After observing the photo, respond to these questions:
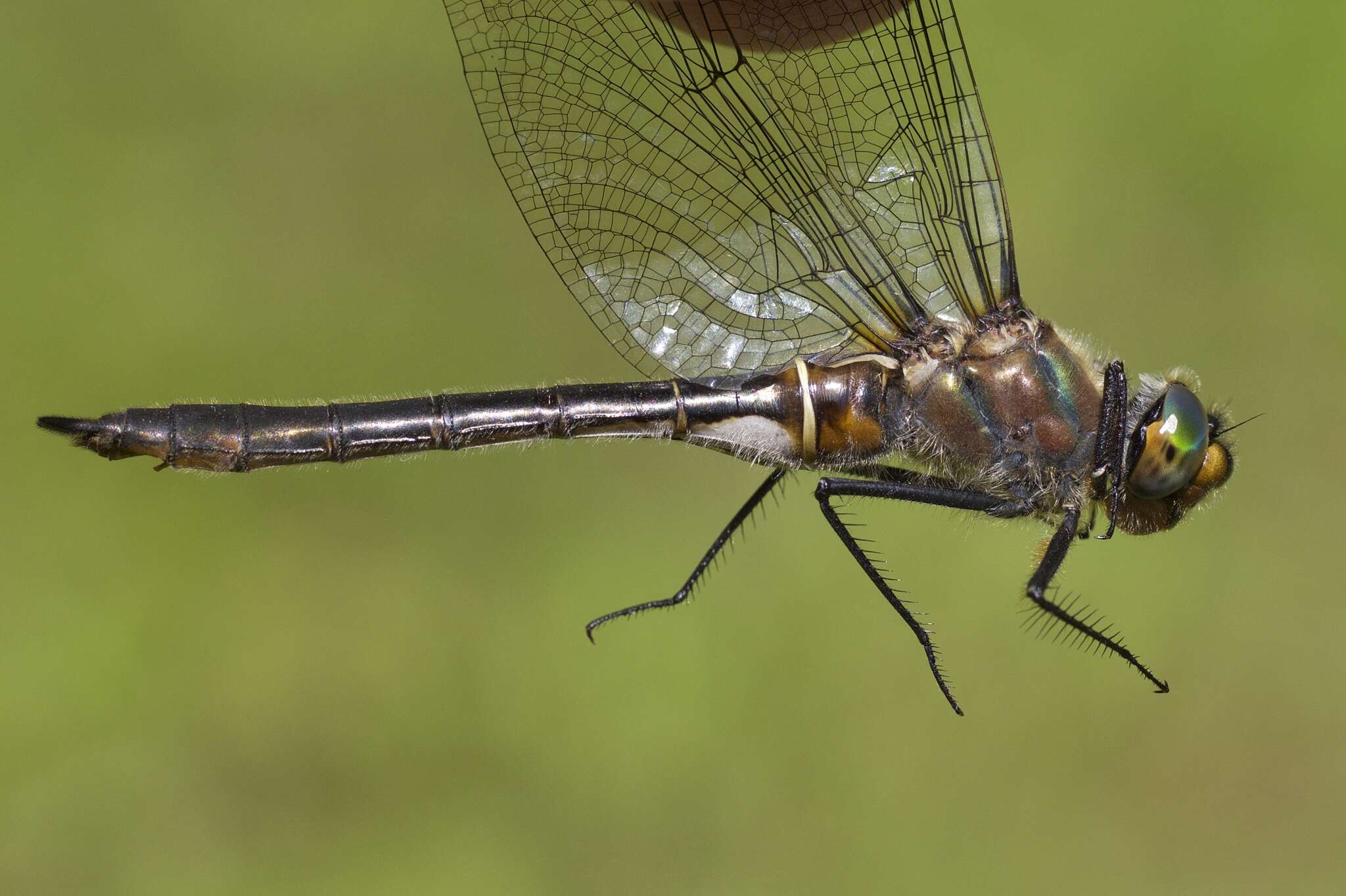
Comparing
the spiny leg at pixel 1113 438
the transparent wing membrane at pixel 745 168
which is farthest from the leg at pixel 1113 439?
the transparent wing membrane at pixel 745 168

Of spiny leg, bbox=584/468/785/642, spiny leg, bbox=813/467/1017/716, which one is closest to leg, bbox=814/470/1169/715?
spiny leg, bbox=813/467/1017/716

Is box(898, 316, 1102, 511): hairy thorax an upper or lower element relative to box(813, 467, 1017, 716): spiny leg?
upper

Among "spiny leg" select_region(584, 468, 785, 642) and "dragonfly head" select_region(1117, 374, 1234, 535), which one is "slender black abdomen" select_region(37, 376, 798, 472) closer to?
"spiny leg" select_region(584, 468, 785, 642)

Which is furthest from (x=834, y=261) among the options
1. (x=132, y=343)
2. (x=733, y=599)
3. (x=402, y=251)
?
(x=132, y=343)

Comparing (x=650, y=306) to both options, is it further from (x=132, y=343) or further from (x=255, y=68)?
(x=255, y=68)

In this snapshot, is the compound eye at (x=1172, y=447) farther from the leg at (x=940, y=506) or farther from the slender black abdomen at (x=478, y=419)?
the slender black abdomen at (x=478, y=419)

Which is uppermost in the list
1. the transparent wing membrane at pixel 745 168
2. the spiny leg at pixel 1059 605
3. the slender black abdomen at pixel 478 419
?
the transparent wing membrane at pixel 745 168

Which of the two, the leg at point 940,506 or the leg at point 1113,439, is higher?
the leg at point 1113,439
